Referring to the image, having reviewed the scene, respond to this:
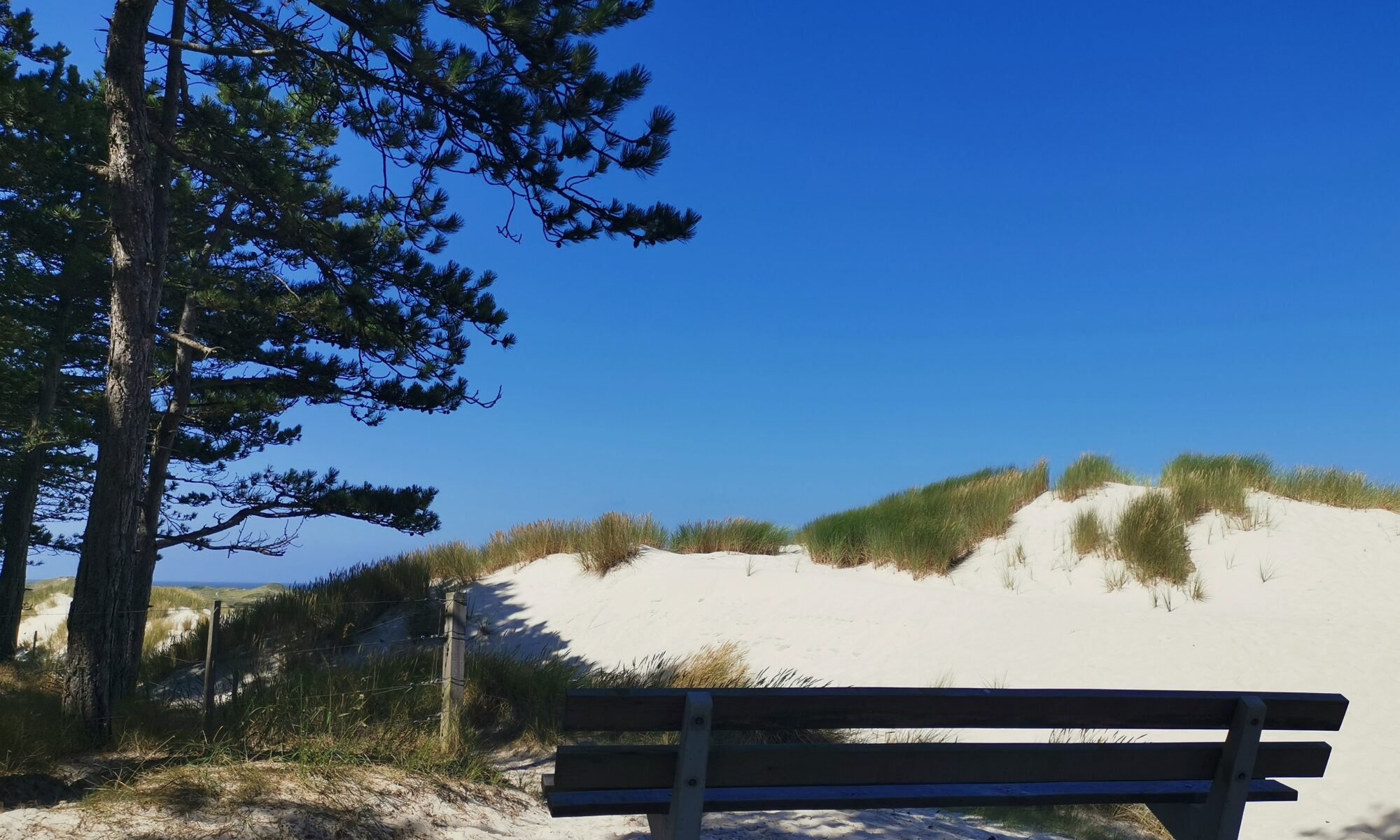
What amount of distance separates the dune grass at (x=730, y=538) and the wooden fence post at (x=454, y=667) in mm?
10136

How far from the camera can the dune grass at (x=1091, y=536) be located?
13.5 m

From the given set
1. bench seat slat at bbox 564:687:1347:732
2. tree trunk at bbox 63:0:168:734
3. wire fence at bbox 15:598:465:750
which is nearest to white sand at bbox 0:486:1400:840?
wire fence at bbox 15:598:465:750

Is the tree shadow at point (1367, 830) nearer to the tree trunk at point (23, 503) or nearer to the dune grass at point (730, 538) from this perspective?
the dune grass at point (730, 538)

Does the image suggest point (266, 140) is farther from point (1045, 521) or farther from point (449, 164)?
point (1045, 521)

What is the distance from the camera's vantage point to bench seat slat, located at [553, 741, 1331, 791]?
10.3 feet

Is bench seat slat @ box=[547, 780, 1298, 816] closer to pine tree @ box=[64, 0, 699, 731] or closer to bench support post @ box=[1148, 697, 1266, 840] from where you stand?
bench support post @ box=[1148, 697, 1266, 840]

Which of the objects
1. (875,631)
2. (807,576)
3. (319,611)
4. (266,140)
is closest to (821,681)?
(875,631)

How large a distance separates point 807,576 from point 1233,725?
9.96 m

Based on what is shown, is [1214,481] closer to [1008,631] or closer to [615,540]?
[1008,631]

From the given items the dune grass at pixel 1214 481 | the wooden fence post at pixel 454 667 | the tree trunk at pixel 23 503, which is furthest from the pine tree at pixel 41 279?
the dune grass at pixel 1214 481

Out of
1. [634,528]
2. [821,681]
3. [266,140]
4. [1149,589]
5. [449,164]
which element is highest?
[266,140]

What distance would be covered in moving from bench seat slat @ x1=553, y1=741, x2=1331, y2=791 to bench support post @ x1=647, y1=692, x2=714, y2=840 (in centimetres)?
7

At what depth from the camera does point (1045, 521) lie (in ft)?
50.2

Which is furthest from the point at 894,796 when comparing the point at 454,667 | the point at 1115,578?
the point at 1115,578
